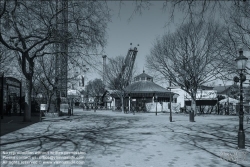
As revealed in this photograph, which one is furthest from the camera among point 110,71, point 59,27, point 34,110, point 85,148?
point 110,71

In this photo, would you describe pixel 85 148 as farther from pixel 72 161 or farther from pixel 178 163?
pixel 178 163

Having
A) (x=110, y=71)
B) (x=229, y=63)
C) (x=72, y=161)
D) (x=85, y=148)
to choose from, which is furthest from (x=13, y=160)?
(x=110, y=71)

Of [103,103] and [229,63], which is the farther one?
[103,103]

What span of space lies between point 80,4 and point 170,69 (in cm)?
2244

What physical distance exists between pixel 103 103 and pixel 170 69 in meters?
40.3

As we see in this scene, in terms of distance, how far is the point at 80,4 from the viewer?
11461 millimetres

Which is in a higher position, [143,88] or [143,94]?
[143,88]

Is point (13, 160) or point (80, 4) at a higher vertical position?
point (80, 4)

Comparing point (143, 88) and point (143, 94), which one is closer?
point (143, 94)

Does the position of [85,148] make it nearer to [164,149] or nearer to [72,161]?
[72,161]

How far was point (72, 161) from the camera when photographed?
712 centimetres

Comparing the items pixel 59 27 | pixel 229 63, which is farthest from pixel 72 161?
pixel 229 63

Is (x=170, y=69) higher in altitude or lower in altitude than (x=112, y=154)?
higher

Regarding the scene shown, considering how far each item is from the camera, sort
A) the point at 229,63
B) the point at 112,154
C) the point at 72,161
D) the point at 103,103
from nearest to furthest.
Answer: the point at 72,161, the point at 112,154, the point at 229,63, the point at 103,103
